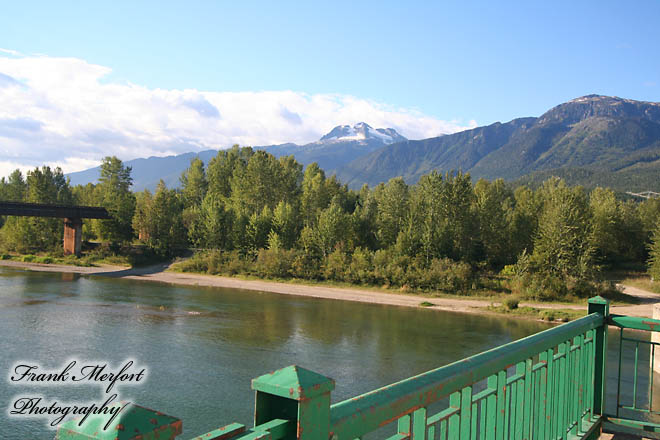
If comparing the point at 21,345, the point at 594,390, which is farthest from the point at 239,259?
the point at 594,390

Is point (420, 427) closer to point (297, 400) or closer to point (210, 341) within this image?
point (297, 400)

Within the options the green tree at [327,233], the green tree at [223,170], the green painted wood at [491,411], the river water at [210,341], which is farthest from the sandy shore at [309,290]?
the green painted wood at [491,411]

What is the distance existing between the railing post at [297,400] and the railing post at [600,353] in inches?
163

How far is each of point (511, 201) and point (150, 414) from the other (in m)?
72.4

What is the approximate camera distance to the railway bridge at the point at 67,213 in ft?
173

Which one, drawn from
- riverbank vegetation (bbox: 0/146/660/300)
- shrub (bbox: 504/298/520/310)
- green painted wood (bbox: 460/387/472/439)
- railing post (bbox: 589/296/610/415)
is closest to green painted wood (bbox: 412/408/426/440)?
green painted wood (bbox: 460/387/472/439)

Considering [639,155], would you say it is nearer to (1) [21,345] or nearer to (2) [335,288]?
(2) [335,288]

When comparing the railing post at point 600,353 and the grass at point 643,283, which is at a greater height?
the railing post at point 600,353

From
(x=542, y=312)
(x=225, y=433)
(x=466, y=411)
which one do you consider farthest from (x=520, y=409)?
(x=542, y=312)

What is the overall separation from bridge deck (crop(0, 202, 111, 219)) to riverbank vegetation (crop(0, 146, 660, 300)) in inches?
80.5

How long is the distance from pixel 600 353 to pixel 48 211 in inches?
2337

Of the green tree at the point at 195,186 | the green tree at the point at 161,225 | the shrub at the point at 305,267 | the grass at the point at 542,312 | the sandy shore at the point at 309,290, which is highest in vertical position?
the green tree at the point at 195,186

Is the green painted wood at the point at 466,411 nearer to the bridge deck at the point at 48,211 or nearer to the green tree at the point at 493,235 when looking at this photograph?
the green tree at the point at 493,235

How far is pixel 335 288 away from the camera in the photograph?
148 feet
